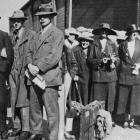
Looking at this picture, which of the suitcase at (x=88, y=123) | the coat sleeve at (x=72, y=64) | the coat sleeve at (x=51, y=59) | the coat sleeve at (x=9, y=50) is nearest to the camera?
the coat sleeve at (x=51, y=59)

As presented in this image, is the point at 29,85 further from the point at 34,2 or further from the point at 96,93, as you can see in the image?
the point at 34,2

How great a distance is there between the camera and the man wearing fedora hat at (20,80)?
607 centimetres

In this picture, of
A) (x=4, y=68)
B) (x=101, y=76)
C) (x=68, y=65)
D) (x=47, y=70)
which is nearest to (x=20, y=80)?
(x=4, y=68)

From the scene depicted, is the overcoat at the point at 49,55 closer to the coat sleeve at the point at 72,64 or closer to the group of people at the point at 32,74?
the group of people at the point at 32,74

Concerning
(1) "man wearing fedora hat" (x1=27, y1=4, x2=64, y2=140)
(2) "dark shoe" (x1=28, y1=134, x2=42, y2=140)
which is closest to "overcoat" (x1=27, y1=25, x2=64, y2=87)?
(1) "man wearing fedora hat" (x1=27, y1=4, x2=64, y2=140)

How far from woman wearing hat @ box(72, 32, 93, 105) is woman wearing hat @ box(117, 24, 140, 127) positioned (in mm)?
620

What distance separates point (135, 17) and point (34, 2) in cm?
352

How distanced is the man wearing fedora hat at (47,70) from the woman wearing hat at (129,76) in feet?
6.66

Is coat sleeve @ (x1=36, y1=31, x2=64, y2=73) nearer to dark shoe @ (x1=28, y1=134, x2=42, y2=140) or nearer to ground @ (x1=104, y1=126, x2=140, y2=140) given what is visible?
dark shoe @ (x1=28, y1=134, x2=42, y2=140)

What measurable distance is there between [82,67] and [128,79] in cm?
86

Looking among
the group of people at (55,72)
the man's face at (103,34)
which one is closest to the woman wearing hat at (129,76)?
the group of people at (55,72)

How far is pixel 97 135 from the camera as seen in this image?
6.58 meters

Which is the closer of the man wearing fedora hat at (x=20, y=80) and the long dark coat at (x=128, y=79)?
the man wearing fedora hat at (x=20, y=80)

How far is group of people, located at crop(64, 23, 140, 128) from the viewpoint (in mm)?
7289
